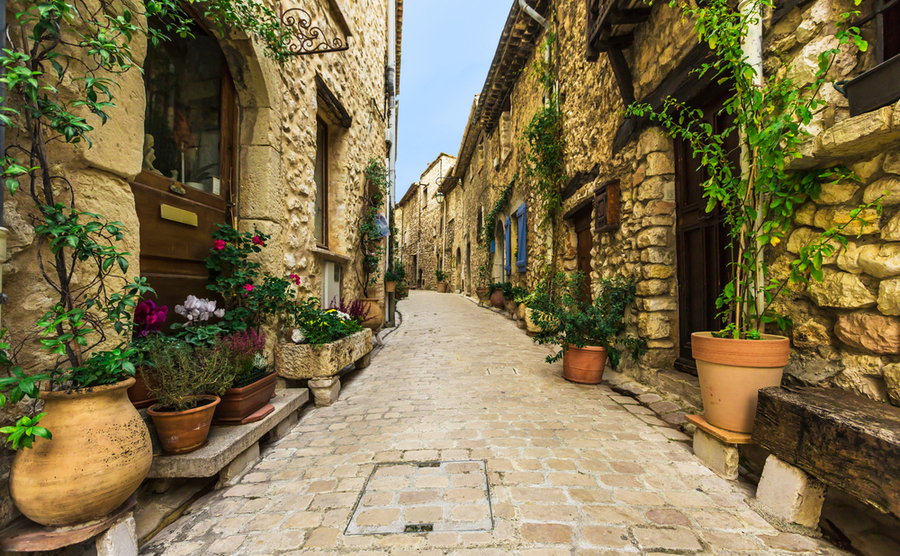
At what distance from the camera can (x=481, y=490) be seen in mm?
1729

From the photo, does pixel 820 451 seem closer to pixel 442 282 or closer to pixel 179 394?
pixel 179 394

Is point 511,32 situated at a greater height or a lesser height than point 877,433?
greater

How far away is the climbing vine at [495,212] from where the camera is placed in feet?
28.2

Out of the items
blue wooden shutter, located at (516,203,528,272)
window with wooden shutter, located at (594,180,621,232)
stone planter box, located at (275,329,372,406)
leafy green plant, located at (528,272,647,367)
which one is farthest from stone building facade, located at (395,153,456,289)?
stone planter box, located at (275,329,372,406)

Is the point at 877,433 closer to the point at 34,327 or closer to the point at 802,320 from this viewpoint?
the point at 802,320

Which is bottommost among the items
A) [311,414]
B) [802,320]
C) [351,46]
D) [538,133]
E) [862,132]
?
[311,414]

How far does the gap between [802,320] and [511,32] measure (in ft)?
24.5

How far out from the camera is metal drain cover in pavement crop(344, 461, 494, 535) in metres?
1.50

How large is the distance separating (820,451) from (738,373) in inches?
18.0

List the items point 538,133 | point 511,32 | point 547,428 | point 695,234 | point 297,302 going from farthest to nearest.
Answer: point 511,32 → point 538,133 → point 297,302 → point 695,234 → point 547,428

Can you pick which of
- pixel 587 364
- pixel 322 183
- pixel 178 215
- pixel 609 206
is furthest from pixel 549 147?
pixel 178 215

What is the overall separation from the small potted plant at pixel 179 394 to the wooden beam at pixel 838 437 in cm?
258

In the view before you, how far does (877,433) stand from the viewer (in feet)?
4.01

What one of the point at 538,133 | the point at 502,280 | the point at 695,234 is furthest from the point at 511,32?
the point at 695,234
